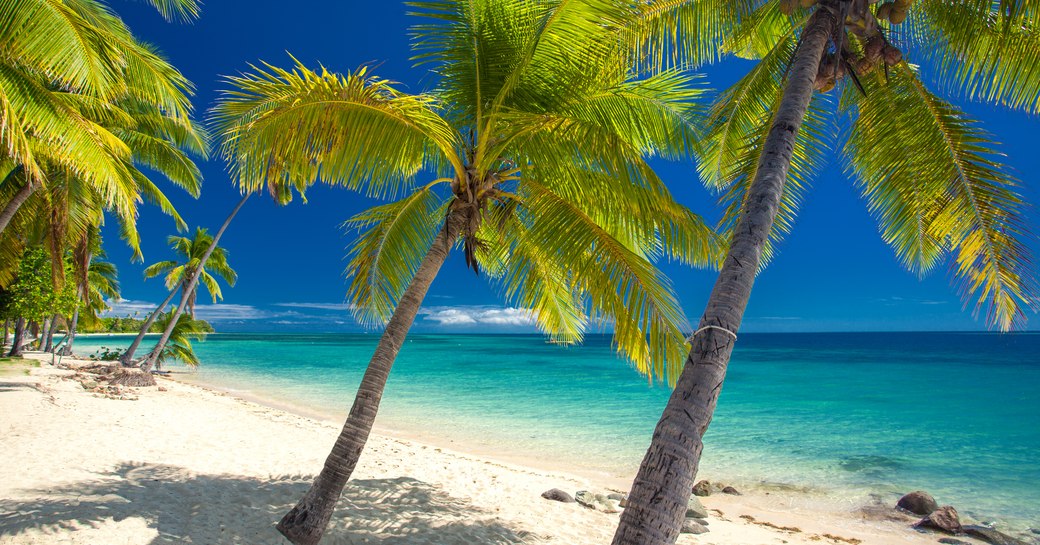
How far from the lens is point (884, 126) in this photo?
5.23 metres

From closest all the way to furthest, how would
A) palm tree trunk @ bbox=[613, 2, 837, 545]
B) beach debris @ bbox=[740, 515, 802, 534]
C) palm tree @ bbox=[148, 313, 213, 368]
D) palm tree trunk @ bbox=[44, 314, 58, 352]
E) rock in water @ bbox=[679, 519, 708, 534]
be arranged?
palm tree trunk @ bbox=[613, 2, 837, 545] < rock in water @ bbox=[679, 519, 708, 534] < beach debris @ bbox=[740, 515, 802, 534] < palm tree @ bbox=[148, 313, 213, 368] < palm tree trunk @ bbox=[44, 314, 58, 352]

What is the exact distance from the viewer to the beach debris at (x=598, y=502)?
6965 millimetres

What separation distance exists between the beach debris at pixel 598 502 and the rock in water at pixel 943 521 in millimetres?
4311

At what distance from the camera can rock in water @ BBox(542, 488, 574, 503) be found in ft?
23.8

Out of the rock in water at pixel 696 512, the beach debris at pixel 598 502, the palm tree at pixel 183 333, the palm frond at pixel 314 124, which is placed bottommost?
the palm tree at pixel 183 333

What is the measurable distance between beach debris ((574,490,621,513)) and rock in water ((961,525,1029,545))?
472cm

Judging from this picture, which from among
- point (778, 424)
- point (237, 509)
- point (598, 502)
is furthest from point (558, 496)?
point (778, 424)

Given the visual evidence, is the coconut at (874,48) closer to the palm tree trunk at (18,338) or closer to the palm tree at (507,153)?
the palm tree at (507,153)

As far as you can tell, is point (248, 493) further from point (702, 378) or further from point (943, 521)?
point (943, 521)

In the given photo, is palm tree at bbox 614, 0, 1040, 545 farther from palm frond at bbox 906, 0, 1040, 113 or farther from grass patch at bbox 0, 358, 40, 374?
grass patch at bbox 0, 358, 40, 374

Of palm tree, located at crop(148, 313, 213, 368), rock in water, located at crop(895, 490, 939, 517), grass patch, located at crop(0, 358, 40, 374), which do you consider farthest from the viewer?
palm tree, located at crop(148, 313, 213, 368)

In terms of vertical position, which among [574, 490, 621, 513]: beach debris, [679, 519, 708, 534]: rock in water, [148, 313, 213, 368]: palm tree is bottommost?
[148, 313, 213, 368]: palm tree

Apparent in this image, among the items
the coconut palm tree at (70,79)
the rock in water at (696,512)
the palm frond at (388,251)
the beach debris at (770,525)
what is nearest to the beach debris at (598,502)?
the rock in water at (696,512)

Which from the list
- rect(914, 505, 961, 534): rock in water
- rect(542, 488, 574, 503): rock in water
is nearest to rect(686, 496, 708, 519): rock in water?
rect(542, 488, 574, 503): rock in water
